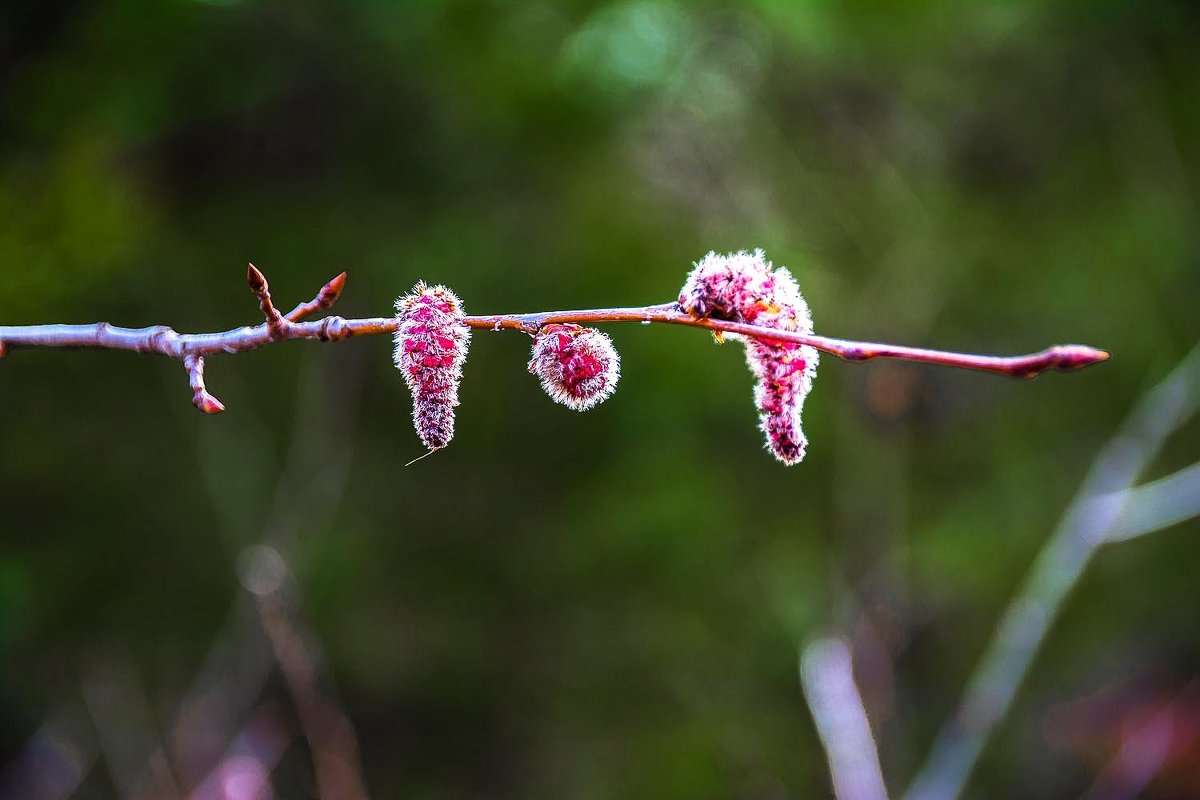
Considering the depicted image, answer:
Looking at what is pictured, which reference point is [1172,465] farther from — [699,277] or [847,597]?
[699,277]

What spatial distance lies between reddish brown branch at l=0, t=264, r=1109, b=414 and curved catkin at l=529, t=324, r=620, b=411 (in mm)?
28

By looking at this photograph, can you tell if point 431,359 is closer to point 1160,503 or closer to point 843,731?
point 843,731

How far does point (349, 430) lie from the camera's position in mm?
3947

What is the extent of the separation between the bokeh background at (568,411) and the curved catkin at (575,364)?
2.25m

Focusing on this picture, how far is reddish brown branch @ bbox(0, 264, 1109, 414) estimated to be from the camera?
87cm

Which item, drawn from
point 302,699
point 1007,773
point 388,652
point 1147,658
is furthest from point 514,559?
point 1147,658

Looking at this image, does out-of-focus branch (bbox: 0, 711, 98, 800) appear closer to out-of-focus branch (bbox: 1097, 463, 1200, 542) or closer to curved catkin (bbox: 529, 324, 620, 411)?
curved catkin (bbox: 529, 324, 620, 411)

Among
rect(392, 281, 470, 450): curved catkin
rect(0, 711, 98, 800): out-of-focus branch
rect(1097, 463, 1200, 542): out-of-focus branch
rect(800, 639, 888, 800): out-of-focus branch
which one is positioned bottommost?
rect(392, 281, 470, 450): curved catkin

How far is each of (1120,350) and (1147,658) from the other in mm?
1763

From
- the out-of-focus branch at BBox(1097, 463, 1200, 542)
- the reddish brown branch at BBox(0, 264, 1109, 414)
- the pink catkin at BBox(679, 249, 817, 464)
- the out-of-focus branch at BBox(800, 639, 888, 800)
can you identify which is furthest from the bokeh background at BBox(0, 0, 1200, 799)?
the pink catkin at BBox(679, 249, 817, 464)

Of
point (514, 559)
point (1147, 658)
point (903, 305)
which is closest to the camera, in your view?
point (514, 559)

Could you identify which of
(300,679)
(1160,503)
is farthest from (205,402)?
(1160,503)

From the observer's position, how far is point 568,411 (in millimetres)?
4199

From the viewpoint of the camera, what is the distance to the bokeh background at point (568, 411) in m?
3.40
